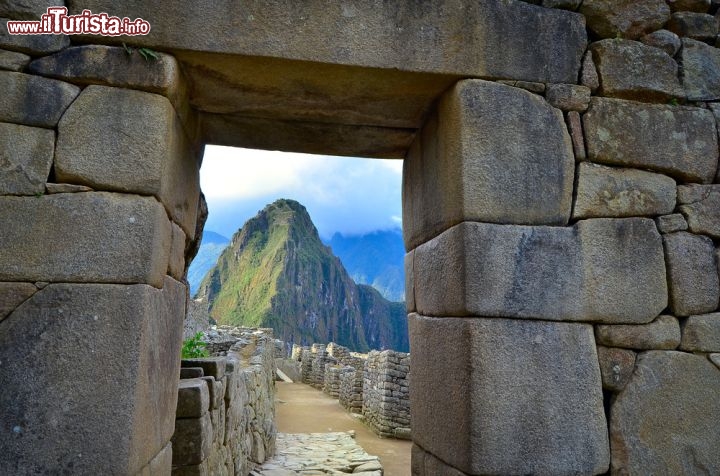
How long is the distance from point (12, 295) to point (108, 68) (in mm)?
1140

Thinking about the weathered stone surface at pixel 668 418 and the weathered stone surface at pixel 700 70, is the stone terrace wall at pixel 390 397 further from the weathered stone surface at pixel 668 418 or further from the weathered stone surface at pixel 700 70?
the weathered stone surface at pixel 700 70

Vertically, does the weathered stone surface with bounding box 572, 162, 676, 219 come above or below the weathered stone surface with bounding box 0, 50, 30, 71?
below

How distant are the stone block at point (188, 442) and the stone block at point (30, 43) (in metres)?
2.84

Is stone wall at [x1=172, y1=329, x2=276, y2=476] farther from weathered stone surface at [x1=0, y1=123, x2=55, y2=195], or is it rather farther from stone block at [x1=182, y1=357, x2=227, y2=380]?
weathered stone surface at [x1=0, y1=123, x2=55, y2=195]

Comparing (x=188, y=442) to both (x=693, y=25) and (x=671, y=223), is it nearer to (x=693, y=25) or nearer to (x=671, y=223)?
(x=671, y=223)

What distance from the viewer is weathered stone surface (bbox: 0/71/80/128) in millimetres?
2148

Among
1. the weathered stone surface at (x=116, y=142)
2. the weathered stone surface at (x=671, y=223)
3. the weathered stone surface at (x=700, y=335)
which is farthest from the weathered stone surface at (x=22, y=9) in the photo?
the weathered stone surface at (x=700, y=335)

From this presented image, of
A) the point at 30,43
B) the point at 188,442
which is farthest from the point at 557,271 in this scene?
the point at 188,442

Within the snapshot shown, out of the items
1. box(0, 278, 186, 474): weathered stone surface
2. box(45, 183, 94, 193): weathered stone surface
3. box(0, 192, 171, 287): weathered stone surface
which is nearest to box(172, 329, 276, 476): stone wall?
box(0, 278, 186, 474): weathered stone surface

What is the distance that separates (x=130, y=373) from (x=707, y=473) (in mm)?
2841

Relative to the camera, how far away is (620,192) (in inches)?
99.6

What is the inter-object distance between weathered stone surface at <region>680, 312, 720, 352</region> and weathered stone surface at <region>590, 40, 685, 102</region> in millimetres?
1276

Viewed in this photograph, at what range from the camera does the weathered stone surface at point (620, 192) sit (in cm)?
249

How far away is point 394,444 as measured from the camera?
10969 mm
